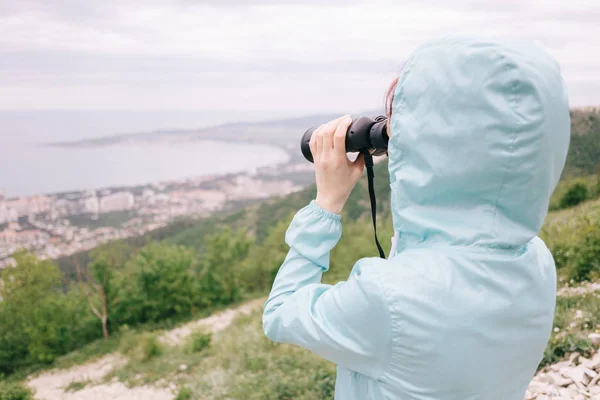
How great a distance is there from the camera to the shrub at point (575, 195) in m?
13.8

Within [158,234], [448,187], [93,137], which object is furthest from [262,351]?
[93,137]

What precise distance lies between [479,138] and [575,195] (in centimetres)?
1570

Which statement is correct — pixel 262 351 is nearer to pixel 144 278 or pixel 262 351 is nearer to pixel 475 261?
pixel 475 261

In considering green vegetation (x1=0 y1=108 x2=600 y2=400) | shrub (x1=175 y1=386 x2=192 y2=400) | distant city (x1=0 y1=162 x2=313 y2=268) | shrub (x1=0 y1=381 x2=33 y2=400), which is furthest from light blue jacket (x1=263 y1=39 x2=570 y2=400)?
distant city (x1=0 y1=162 x2=313 y2=268)

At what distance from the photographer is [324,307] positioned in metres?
0.90

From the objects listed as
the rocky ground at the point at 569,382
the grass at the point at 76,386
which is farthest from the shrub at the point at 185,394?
the grass at the point at 76,386

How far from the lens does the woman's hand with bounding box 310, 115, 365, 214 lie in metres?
1.02

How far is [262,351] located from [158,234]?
47.9 metres

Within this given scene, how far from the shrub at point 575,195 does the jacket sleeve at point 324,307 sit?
14.5 metres

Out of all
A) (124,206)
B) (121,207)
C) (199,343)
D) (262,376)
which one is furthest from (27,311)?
(124,206)

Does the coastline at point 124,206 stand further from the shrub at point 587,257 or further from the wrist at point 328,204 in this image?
the wrist at point 328,204

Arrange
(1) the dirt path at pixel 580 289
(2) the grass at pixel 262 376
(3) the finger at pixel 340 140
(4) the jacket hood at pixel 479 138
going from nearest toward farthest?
(4) the jacket hood at pixel 479 138
(3) the finger at pixel 340 140
(2) the grass at pixel 262 376
(1) the dirt path at pixel 580 289

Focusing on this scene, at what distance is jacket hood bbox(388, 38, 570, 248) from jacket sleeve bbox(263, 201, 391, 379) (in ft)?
0.55

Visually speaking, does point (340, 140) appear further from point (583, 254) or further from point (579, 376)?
point (583, 254)
